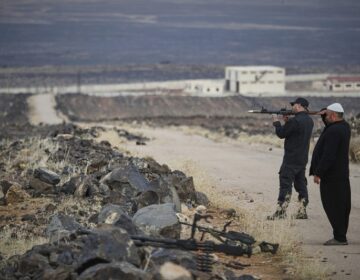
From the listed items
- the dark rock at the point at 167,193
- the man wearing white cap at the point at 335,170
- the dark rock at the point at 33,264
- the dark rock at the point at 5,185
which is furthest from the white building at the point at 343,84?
the dark rock at the point at 33,264

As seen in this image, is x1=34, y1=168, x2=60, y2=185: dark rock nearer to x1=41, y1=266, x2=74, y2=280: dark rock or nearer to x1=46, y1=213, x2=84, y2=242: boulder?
x1=46, y1=213, x2=84, y2=242: boulder

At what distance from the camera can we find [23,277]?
852 cm

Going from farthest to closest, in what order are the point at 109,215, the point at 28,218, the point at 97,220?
the point at 28,218 < the point at 97,220 < the point at 109,215

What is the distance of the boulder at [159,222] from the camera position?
10.4 m

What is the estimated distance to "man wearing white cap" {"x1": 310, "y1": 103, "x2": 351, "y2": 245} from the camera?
1130 cm

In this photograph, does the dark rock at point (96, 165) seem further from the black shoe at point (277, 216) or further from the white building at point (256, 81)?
the white building at point (256, 81)

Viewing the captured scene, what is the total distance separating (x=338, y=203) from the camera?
11320mm

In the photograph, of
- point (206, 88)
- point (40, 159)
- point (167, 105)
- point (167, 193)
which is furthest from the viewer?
point (206, 88)

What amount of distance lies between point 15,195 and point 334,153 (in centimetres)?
503

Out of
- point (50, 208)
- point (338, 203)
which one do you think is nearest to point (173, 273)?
point (338, 203)

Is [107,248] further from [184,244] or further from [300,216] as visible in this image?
[300,216]

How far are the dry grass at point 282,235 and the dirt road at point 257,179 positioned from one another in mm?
174

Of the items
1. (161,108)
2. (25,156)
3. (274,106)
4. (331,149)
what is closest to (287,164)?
(331,149)

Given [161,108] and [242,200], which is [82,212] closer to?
[242,200]
